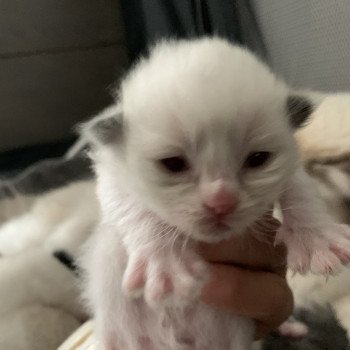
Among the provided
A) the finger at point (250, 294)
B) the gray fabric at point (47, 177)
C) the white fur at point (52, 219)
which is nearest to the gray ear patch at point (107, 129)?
the finger at point (250, 294)

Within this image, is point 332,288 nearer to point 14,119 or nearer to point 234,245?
point 234,245

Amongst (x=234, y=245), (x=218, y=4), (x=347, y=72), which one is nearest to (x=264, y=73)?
(x=234, y=245)

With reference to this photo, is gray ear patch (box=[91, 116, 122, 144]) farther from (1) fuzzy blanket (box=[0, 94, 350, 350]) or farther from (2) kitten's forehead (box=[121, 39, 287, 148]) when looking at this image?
(1) fuzzy blanket (box=[0, 94, 350, 350])

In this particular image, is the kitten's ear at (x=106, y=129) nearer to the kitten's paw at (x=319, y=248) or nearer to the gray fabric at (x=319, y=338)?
the kitten's paw at (x=319, y=248)

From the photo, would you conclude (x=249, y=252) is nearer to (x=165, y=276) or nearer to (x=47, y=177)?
(x=165, y=276)

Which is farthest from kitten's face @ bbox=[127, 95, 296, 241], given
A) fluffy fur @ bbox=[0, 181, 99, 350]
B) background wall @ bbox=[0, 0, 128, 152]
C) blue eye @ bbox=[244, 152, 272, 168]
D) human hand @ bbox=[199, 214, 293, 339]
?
background wall @ bbox=[0, 0, 128, 152]

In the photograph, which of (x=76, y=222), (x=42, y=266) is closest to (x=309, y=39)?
(x=76, y=222)
